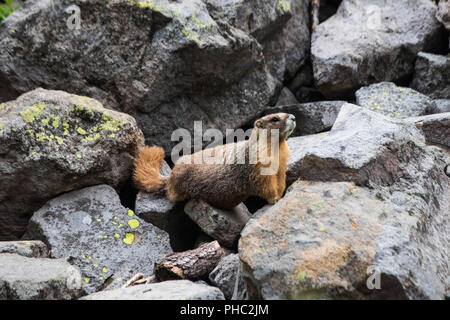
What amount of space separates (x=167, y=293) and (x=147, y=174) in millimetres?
2673

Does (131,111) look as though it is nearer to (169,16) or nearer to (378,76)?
(169,16)

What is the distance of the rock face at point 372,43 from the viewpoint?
8.12 metres

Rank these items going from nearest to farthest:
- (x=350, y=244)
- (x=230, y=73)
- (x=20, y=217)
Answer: (x=350, y=244) < (x=20, y=217) < (x=230, y=73)

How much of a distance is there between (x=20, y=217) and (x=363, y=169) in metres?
Result: 4.17

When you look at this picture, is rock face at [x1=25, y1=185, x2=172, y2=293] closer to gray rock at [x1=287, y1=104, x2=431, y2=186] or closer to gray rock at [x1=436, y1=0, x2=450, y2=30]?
gray rock at [x1=287, y1=104, x2=431, y2=186]

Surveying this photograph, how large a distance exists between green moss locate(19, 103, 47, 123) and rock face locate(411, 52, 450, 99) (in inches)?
232

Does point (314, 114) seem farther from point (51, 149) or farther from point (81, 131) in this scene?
point (51, 149)

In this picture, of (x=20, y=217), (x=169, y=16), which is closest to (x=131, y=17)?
(x=169, y=16)

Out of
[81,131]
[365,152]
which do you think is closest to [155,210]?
[81,131]

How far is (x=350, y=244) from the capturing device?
4121 millimetres

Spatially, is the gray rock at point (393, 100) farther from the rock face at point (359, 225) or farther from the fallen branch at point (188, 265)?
the fallen branch at point (188, 265)

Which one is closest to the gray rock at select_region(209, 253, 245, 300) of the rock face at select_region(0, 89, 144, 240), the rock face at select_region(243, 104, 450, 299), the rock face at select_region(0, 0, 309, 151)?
the rock face at select_region(243, 104, 450, 299)

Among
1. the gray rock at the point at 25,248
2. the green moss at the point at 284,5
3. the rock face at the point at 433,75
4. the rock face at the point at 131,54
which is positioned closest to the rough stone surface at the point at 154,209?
the rock face at the point at 131,54

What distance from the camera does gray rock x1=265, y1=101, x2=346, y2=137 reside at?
7656 millimetres
